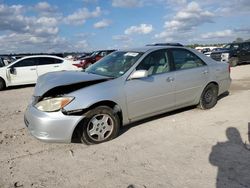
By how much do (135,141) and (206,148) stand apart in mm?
1176

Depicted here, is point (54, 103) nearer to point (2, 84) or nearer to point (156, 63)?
point (156, 63)

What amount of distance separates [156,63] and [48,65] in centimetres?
902

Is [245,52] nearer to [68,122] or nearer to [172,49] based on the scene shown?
[172,49]

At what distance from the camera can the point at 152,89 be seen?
541cm

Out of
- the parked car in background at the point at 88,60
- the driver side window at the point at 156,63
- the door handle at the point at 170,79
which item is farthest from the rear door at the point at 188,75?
the parked car in background at the point at 88,60

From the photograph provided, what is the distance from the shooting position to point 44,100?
15.1ft

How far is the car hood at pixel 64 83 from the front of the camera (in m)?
4.67

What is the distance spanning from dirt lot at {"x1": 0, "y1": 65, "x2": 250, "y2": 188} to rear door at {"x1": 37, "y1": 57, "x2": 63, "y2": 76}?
7578 millimetres

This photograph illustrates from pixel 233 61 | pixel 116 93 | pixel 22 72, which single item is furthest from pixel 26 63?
pixel 233 61

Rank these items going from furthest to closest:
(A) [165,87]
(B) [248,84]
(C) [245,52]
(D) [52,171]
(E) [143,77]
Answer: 1. (C) [245,52]
2. (B) [248,84]
3. (A) [165,87]
4. (E) [143,77]
5. (D) [52,171]

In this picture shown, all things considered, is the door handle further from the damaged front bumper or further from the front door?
the damaged front bumper

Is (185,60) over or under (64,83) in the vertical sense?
over

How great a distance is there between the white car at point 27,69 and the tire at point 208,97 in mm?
8807

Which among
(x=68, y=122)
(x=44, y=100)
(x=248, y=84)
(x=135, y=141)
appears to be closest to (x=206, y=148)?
(x=135, y=141)
